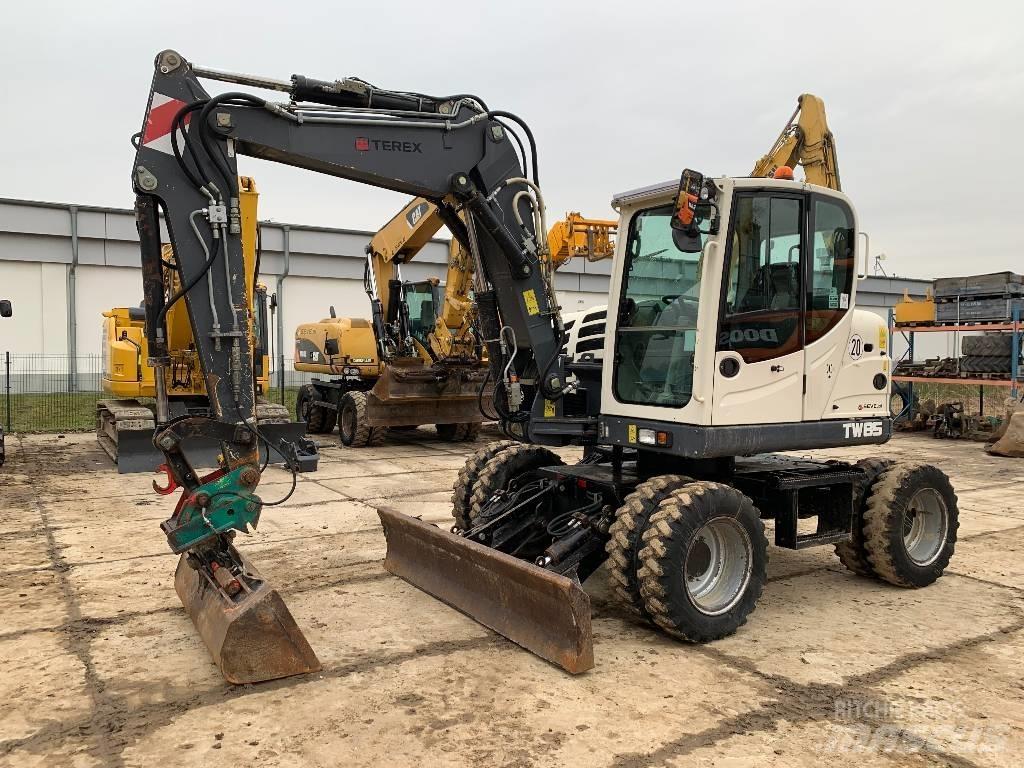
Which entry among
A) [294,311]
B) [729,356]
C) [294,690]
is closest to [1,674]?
[294,690]

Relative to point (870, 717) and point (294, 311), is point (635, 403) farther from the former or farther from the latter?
point (294, 311)

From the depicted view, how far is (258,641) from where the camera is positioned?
430cm

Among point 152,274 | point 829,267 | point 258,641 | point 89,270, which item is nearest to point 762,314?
point 829,267

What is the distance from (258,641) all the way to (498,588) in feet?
4.59

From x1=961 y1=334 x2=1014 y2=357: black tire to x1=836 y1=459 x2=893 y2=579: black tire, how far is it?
11.6 m

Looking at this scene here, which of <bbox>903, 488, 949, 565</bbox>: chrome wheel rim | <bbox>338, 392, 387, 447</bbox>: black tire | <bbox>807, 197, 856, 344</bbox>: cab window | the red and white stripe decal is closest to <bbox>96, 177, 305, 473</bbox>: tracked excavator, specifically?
<bbox>338, 392, 387, 447</bbox>: black tire

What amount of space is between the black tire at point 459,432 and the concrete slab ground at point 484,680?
780cm

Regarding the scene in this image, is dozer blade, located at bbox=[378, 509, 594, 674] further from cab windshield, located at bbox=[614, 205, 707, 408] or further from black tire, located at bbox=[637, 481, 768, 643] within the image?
cab windshield, located at bbox=[614, 205, 707, 408]

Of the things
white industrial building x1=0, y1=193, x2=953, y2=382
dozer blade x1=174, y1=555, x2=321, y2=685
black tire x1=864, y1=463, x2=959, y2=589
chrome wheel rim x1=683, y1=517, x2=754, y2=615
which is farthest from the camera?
white industrial building x1=0, y1=193, x2=953, y2=382

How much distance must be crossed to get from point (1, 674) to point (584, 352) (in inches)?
180

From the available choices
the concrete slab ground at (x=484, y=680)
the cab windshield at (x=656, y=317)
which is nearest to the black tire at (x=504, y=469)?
the concrete slab ground at (x=484, y=680)

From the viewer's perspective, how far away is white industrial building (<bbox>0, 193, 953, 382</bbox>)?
26.1m

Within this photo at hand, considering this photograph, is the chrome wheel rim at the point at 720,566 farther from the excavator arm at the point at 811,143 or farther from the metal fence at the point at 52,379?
the metal fence at the point at 52,379

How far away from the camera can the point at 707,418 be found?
5.06m
